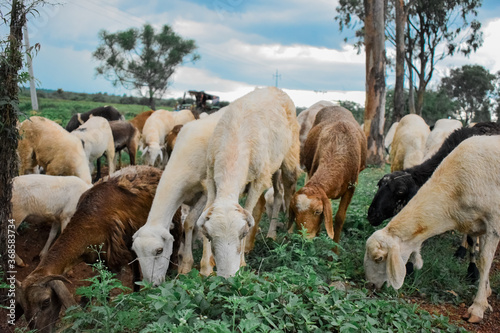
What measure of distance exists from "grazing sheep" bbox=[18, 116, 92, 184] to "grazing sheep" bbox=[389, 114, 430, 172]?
746 cm

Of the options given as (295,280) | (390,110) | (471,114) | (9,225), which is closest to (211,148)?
(295,280)

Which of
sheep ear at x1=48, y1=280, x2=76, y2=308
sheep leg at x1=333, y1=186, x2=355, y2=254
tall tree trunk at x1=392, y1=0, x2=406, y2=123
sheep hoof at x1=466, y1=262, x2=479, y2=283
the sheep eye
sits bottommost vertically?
sheep hoof at x1=466, y1=262, x2=479, y2=283

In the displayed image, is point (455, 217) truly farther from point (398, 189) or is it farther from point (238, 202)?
point (238, 202)

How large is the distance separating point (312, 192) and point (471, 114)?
134ft

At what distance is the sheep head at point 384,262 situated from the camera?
5.45m

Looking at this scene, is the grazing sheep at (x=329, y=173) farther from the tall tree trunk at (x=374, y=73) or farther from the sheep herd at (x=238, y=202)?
the tall tree trunk at (x=374, y=73)

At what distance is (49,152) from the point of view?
9.88 metres

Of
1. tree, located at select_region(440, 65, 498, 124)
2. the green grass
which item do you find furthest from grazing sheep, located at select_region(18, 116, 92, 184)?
tree, located at select_region(440, 65, 498, 124)

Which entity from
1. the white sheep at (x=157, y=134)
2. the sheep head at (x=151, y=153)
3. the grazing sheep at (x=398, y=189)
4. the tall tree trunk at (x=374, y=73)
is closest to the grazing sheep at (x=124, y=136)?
the white sheep at (x=157, y=134)

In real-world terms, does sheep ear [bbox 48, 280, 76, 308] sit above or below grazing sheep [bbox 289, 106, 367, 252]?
below

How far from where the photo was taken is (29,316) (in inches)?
188

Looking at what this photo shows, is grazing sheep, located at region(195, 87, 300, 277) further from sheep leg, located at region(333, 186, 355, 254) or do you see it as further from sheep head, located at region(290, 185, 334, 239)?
sheep leg, located at region(333, 186, 355, 254)

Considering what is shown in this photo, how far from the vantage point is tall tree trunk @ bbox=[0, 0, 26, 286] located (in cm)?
489

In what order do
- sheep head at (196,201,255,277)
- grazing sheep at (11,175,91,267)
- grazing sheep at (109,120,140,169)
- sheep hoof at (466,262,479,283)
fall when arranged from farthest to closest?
grazing sheep at (109,120,140,169), grazing sheep at (11,175,91,267), sheep hoof at (466,262,479,283), sheep head at (196,201,255,277)
